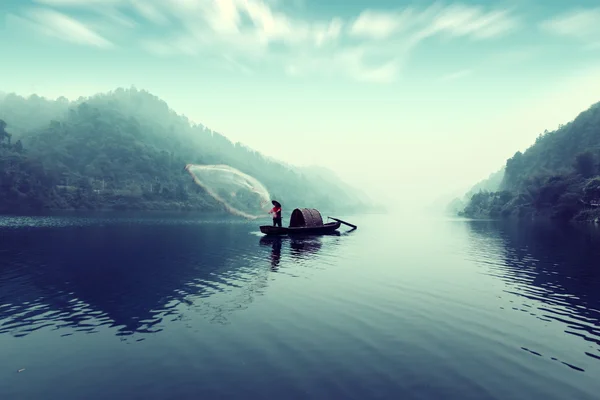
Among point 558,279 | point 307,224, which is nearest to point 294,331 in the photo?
point 558,279

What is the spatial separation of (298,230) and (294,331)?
50.2m

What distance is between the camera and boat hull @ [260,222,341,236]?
6462cm

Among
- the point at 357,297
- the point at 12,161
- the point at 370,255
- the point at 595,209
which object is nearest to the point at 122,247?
the point at 370,255

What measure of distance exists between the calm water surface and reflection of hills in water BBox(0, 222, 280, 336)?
0.17m

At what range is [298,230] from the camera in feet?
225

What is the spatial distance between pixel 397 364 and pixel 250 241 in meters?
48.4

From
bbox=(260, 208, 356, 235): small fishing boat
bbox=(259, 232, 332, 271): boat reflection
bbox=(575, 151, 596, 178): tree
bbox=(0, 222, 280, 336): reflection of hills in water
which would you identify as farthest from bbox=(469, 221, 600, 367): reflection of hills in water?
bbox=(575, 151, 596, 178): tree

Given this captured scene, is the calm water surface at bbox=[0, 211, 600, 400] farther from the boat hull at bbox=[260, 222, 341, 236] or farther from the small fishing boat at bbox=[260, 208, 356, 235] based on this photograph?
the small fishing boat at bbox=[260, 208, 356, 235]

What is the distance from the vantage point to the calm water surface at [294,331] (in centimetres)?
1291

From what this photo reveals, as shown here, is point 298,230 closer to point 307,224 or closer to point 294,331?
point 307,224

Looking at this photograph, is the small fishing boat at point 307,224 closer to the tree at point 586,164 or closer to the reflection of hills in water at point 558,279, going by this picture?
the reflection of hills in water at point 558,279

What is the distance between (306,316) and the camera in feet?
68.7

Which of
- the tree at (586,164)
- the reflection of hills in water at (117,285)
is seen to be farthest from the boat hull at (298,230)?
the tree at (586,164)

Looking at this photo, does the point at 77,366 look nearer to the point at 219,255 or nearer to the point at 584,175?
the point at 219,255
